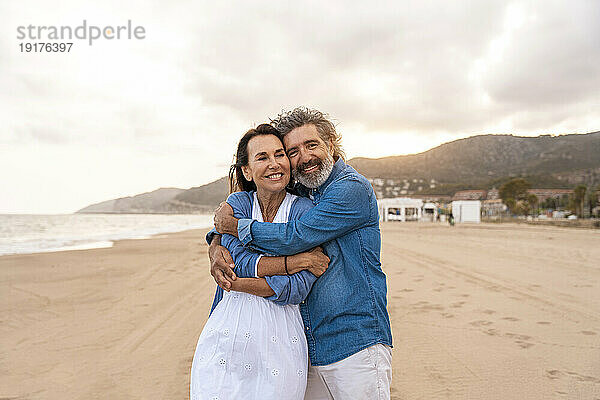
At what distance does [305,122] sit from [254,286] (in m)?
0.93

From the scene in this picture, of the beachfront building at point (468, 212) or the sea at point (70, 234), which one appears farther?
the beachfront building at point (468, 212)

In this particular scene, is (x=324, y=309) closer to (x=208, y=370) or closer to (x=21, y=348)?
(x=208, y=370)

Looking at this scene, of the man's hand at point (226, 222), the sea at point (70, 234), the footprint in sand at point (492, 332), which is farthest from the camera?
the sea at point (70, 234)

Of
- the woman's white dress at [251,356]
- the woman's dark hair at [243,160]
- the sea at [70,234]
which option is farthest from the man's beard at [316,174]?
the sea at [70,234]

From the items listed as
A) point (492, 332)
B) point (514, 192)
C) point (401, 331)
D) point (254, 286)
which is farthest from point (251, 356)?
point (514, 192)

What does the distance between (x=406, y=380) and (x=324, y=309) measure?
245 centimetres

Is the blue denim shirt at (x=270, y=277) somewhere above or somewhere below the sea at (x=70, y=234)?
above

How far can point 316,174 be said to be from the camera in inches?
95.5

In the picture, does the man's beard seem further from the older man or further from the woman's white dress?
the woman's white dress

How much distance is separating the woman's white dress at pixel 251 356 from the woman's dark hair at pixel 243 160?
0.73m

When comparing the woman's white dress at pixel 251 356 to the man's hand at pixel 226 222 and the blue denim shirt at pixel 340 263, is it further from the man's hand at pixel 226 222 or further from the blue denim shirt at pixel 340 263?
the man's hand at pixel 226 222

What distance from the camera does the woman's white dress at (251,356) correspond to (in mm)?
2057

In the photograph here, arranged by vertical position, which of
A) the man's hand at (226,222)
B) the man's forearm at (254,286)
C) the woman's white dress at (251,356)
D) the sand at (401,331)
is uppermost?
the man's hand at (226,222)

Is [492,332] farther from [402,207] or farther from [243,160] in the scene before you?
[402,207]
